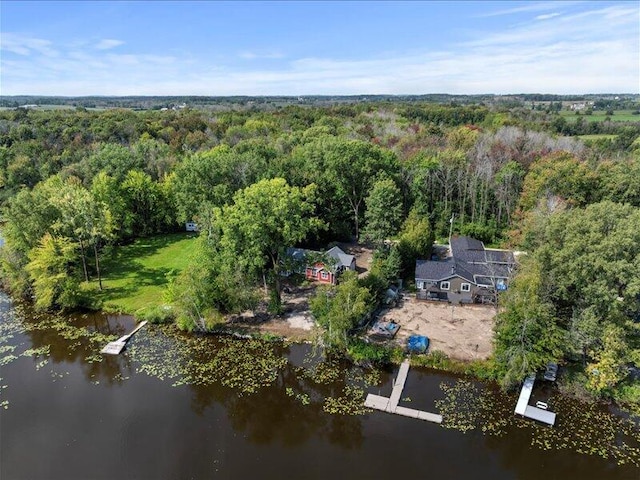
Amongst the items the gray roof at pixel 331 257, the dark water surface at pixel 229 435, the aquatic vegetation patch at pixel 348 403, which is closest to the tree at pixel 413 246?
the gray roof at pixel 331 257

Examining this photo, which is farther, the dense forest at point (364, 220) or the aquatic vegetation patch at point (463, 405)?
the dense forest at point (364, 220)

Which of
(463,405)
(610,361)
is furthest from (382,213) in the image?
(610,361)

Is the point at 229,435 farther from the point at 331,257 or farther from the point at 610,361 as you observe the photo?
the point at 610,361

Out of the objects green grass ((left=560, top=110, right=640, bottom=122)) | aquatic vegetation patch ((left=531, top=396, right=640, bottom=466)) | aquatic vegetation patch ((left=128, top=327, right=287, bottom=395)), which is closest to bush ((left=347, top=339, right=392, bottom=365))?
aquatic vegetation patch ((left=128, top=327, right=287, bottom=395))

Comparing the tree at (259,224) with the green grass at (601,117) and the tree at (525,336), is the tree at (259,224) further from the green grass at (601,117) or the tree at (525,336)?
the green grass at (601,117)

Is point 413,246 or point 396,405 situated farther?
point 413,246

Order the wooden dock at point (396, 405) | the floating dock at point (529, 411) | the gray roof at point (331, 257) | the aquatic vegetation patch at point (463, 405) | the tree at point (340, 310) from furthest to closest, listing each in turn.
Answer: the gray roof at point (331, 257) < the tree at point (340, 310) < the wooden dock at point (396, 405) < the aquatic vegetation patch at point (463, 405) < the floating dock at point (529, 411)
